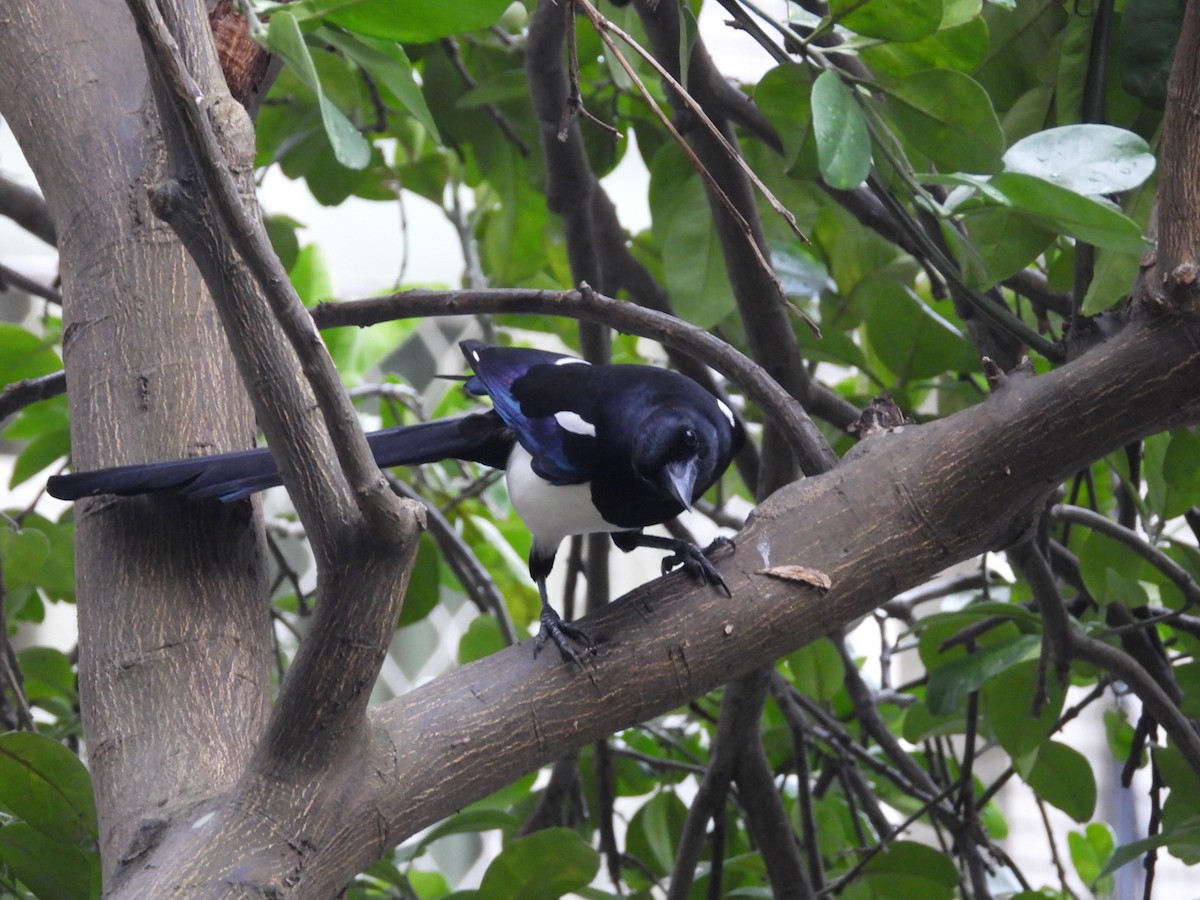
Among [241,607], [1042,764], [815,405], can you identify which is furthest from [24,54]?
[1042,764]

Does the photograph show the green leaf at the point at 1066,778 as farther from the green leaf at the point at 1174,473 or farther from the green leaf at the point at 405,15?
the green leaf at the point at 405,15

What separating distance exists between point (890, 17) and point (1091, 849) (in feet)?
5.47

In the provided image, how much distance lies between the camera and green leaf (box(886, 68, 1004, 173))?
1.09 m

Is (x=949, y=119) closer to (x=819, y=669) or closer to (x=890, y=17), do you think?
(x=890, y=17)

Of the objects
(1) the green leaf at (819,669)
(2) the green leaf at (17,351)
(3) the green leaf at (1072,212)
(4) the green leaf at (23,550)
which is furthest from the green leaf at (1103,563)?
(2) the green leaf at (17,351)

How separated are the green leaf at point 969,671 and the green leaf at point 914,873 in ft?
0.84

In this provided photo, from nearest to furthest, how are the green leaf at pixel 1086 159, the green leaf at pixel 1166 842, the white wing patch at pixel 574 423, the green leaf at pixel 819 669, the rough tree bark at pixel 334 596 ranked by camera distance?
the rough tree bark at pixel 334 596, the green leaf at pixel 1086 159, the green leaf at pixel 1166 842, the white wing patch at pixel 574 423, the green leaf at pixel 819 669

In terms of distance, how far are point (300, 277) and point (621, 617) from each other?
133cm

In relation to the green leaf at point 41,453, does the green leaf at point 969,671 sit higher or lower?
lower

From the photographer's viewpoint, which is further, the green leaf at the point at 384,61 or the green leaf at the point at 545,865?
the green leaf at the point at 545,865

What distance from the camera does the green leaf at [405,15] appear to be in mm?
1031

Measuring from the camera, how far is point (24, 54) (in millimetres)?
1323

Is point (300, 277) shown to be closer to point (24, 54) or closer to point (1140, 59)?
point (24, 54)

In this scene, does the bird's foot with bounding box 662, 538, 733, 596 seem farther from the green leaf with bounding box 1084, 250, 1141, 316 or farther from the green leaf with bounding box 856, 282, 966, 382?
the green leaf with bounding box 856, 282, 966, 382
